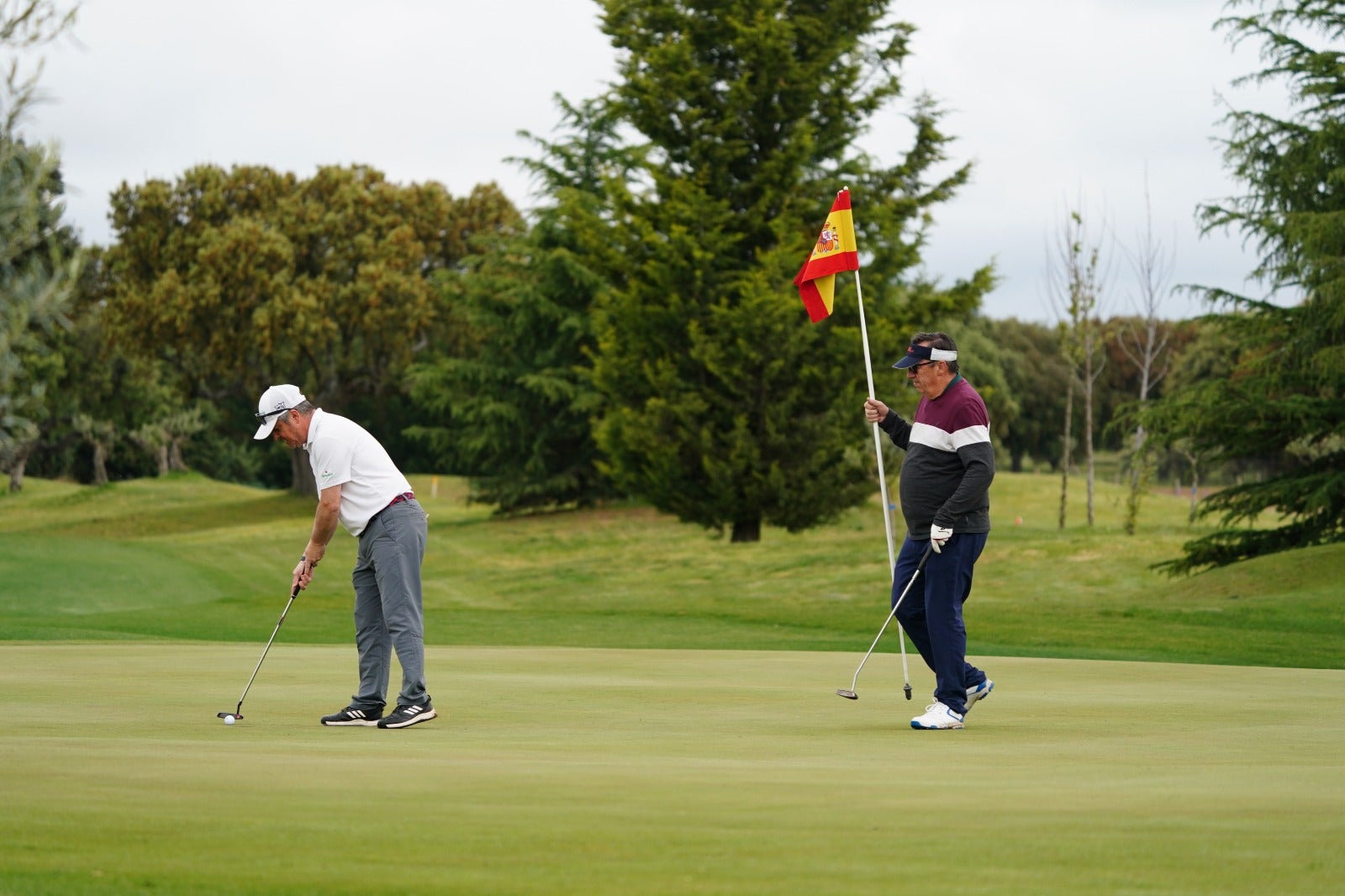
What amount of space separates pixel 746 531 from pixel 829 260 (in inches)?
1024

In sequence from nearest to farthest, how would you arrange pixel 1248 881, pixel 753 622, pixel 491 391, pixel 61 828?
pixel 1248 881 < pixel 61 828 < pixel 753 622 < pixel 491 391

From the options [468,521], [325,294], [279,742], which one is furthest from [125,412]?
[279,742]

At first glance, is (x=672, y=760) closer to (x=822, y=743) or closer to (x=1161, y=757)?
(x=822, y=743)

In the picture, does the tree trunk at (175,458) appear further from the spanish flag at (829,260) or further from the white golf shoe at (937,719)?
the white golf shoe at (937,719)

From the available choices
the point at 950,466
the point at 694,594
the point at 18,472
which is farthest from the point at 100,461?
the point at 950,466

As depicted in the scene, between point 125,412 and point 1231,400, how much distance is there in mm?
56098

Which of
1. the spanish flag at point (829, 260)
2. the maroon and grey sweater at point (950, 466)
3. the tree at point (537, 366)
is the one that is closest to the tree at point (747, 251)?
the tree at point (537, 366)

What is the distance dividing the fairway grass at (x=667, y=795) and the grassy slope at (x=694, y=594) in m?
8.11

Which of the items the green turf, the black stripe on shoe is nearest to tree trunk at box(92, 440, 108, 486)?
the green turf

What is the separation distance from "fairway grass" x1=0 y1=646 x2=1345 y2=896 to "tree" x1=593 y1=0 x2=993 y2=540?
2448cm

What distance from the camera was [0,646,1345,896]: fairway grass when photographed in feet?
14.4

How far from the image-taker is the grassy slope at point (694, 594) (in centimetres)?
1853

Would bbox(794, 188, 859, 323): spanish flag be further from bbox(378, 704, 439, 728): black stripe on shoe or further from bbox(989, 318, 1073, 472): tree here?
bbox(989, 318, 1073, 472): tree

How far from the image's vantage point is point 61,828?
4.92 metres
